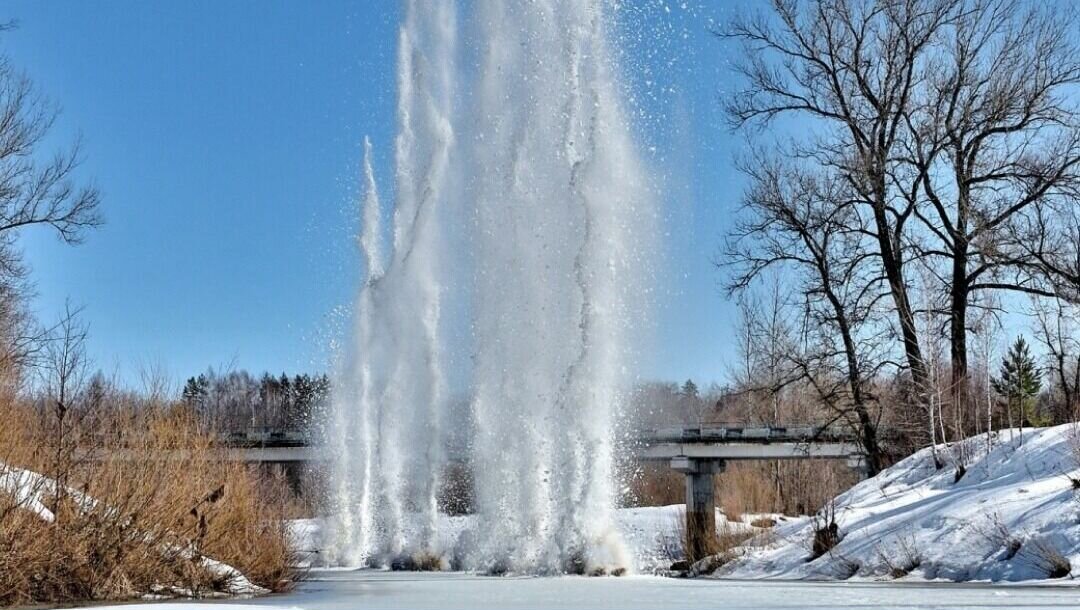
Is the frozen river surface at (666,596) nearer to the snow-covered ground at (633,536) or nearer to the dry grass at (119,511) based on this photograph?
the dry grass at (119,511)

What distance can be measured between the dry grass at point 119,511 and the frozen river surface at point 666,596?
1462 mm

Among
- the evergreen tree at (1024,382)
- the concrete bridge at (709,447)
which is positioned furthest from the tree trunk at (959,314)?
the concrete bridge at (709,447)

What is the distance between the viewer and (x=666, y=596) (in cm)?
1435

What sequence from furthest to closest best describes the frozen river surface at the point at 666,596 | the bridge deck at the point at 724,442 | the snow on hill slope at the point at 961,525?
1. the bridge deck at the point at 724,442
2. the snow on hill slope at the point at 961,525
3. the frozen river surface at the point at 666,596

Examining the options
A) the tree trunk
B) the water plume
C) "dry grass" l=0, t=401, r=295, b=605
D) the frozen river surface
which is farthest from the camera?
the tree trunk

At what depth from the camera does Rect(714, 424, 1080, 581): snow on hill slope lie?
1580 cm

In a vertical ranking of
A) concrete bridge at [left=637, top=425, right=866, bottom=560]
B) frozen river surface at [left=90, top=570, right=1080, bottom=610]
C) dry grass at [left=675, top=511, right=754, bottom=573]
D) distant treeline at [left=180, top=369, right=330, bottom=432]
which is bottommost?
frozen river surface at [left=90, top=570, right=1080, bottom=610]

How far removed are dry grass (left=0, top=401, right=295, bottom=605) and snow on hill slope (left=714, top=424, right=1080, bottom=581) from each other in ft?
28.2

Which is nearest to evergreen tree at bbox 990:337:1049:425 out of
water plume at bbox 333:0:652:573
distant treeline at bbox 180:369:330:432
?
water plume at bbox 333:0:652:573

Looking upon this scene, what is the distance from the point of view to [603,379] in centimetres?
2180

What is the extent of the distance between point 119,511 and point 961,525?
38.4 feet

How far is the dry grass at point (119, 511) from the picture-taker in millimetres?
15211

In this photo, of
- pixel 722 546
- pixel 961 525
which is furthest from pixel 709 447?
pixel 961 525

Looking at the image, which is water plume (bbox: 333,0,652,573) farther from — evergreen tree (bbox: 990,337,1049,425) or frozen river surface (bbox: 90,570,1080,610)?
evergreen tree (bbox: 990,337,1049,425)
